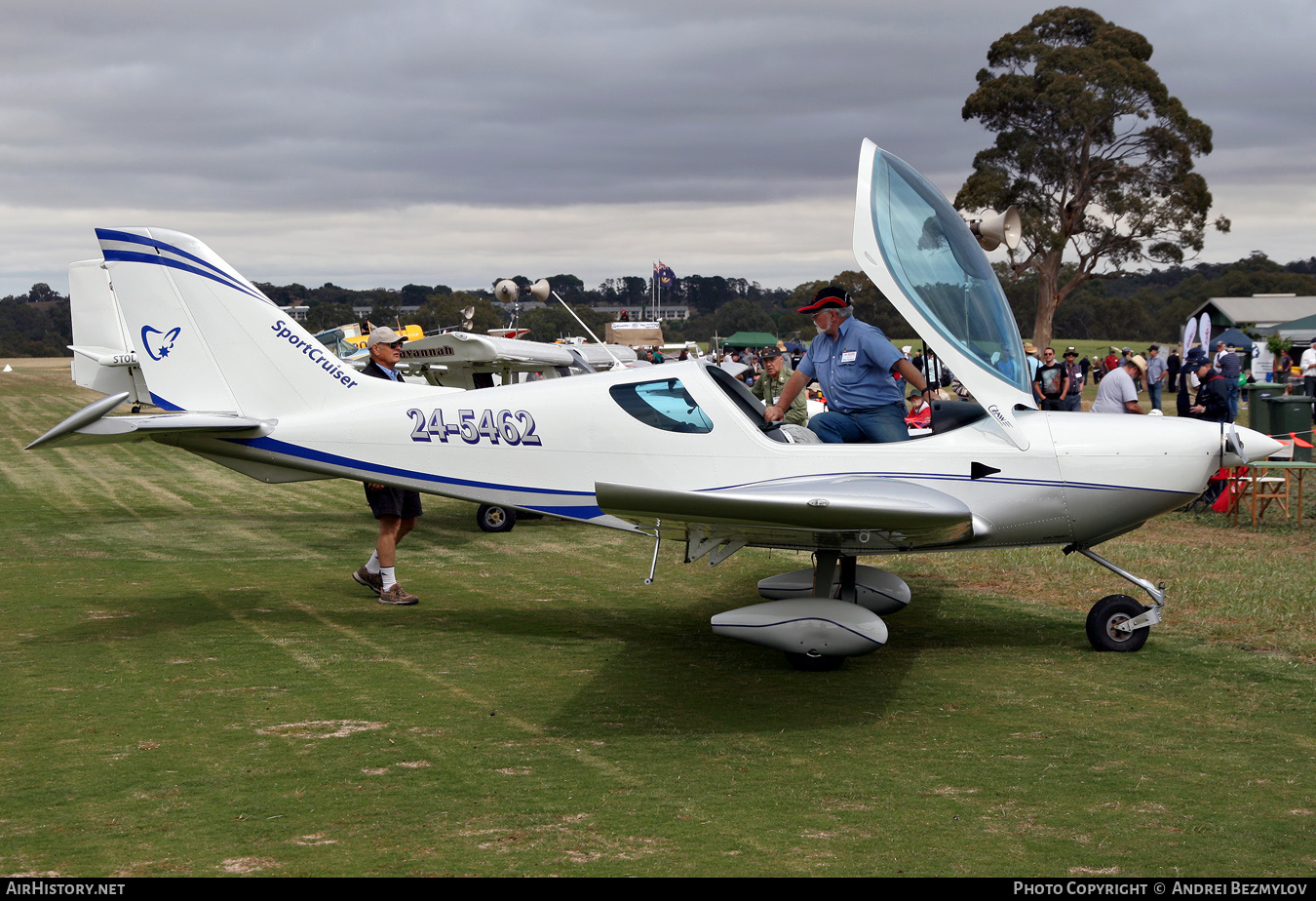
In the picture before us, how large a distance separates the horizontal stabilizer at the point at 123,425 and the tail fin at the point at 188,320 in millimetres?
247

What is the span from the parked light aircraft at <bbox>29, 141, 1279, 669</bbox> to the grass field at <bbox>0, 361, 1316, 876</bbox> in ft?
1.99

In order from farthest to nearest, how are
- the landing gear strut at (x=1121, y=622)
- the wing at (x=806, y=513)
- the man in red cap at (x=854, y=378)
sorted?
the man in red cap at (x=854, y=378) → the landing gear strut at (x=1121, y=622) → the wing at (x=806, y=513)

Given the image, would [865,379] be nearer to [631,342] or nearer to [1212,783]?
[1212,783]

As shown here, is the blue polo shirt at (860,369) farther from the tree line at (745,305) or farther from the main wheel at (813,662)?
the tree line at (745,305)

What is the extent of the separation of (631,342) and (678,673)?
40.3 m

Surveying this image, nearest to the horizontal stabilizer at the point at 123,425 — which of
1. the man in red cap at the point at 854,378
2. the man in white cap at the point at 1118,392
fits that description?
the man in red cap at the point at 854,378

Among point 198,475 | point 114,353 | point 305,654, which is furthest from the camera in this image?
point 114,353

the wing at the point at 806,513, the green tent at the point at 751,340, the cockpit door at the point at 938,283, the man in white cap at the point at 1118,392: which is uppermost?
the green tent at the point at 751,340

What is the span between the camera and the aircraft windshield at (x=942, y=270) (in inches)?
234

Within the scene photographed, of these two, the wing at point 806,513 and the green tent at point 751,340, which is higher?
the green tent at point 751,340

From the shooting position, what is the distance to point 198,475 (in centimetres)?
1628

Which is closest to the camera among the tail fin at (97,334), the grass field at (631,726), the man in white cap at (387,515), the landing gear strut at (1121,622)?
the grass field at (631,726)

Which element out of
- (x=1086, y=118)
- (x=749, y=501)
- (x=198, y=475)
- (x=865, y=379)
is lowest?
(x=198, y=475)

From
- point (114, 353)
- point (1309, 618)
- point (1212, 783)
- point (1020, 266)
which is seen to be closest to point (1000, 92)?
point (1020, 266)
